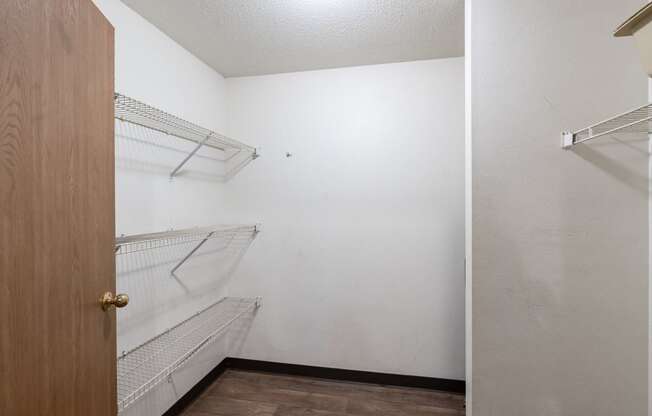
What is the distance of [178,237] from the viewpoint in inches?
68.7

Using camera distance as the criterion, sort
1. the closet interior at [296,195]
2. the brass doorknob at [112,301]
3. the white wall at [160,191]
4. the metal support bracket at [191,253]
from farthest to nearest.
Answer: the metal support bracket at [191,253], the closet interior at [296,195], the white wall at [160,191], the brass doorknob at [112,301]

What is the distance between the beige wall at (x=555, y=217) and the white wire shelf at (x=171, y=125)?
4.84 feet

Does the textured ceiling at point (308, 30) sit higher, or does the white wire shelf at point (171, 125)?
the textured ceiling at point (308, 30)

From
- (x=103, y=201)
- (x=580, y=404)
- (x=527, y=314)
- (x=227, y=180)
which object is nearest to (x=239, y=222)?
(x=227, y=180)

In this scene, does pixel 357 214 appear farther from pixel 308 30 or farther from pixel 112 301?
pixel 112 301

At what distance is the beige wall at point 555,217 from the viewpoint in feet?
4.43

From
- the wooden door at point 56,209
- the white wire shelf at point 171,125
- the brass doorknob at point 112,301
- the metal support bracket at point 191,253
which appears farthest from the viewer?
the metal support bracket at point 191,253

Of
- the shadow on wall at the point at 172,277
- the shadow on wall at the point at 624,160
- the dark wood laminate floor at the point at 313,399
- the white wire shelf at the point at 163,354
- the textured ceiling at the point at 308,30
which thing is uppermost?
the textured ceiling at the point at 308,30

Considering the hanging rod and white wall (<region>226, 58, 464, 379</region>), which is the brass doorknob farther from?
white wall (<region>226, 58, 464, 379</region>)

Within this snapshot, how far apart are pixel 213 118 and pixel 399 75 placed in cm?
138

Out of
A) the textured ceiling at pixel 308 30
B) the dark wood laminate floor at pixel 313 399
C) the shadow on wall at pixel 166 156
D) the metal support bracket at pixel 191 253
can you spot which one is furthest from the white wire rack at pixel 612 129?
the shadow on wall at pixel 166 156

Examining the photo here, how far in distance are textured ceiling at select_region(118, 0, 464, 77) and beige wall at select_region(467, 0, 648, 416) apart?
1.47 feet

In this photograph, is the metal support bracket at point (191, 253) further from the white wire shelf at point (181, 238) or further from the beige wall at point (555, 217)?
the beige wall at point (555, 217)

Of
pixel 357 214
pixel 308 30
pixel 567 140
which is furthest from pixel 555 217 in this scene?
pixel 308 30
